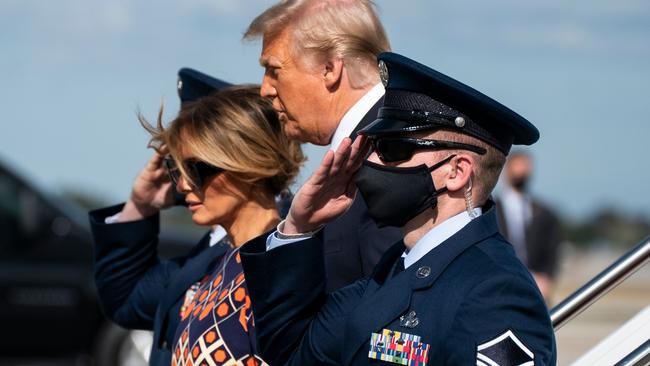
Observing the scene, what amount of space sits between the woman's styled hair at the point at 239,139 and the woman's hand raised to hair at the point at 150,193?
0.47 meters

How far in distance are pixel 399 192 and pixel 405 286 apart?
0.21 metres

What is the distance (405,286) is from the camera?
2818mm

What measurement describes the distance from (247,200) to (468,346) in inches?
50.7

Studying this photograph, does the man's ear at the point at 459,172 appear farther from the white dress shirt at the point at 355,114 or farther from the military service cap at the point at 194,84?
→ the military service cap at the point at 194,84

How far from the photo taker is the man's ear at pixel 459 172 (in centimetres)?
277

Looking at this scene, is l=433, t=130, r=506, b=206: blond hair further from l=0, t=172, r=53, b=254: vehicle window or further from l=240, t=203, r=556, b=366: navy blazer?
l=0, t=172, r=53, b=254: vehicle window

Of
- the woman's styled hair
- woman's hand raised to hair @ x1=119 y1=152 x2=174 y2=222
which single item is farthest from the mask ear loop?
woman's hand raised to hair @ x1=119 y1=152 x2=174 y2=222

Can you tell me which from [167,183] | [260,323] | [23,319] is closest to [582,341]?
[23,319]

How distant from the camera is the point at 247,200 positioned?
3.73 meters

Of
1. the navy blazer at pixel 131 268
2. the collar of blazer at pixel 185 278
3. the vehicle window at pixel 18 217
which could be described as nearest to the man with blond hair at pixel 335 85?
the collar of blazer at pixel 185 278

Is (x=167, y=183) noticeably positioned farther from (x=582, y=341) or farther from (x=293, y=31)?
(x=582, y=341)

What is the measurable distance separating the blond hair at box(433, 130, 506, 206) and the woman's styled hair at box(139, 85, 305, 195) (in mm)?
946

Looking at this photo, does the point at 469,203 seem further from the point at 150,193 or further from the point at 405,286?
the point at 150,193

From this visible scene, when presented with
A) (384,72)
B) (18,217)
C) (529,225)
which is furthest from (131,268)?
(18,217)
